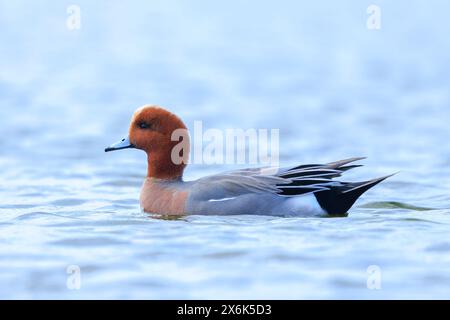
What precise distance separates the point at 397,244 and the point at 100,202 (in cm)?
312

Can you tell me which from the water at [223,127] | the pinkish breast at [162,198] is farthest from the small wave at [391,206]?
the pinkish breast at [162,198]

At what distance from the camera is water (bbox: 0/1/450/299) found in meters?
7.58

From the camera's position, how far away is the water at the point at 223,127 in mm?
7578

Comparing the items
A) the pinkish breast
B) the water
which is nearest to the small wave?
the water

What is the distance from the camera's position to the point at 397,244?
8.21 m

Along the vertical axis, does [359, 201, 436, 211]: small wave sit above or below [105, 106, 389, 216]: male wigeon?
below

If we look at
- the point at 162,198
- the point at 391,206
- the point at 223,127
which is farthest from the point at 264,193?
the point at 223,127

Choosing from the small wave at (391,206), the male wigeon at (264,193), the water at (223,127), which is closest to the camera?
the water at (223,127)

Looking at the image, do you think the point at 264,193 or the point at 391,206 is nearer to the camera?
the point at 264,193

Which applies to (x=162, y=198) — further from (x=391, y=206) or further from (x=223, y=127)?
(x=223, y=127)

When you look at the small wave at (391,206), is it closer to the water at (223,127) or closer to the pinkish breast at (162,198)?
the water at (223,127)

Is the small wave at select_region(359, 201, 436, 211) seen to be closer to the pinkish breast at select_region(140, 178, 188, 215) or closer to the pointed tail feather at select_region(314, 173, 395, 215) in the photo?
the pointed tail feather at select_region(314, 173, 395, 215)

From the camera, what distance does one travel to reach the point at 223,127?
15.2 meters

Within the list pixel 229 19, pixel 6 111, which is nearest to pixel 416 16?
pixel 229 19
